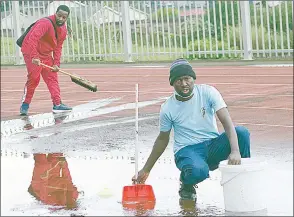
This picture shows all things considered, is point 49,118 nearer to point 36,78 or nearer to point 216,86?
point 36,78

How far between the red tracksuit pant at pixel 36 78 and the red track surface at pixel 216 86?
1.59ft

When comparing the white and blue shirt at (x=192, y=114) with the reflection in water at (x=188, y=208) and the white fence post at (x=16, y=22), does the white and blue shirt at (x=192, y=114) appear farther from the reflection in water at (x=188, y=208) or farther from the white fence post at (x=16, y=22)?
the white fence post at (x=16, y=22)

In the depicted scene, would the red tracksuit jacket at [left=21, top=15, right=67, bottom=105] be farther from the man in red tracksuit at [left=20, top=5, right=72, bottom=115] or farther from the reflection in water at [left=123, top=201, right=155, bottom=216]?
the reflection in water at [left=123, top=201, right=155, bottom=216]

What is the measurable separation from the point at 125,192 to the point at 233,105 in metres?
6.97

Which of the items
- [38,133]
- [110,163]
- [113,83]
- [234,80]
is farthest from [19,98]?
[110,163]

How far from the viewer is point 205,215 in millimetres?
8617

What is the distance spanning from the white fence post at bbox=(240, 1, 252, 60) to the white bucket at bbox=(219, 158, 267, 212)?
16365 mm

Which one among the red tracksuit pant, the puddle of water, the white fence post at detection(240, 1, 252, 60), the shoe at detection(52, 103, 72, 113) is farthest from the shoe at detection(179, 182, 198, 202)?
the white fence post at detection(240, 1, 252, 60)

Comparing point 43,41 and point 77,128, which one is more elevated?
point 43,41

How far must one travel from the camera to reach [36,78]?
1633 cm

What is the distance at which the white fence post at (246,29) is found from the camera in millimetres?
24953

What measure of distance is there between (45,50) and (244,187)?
26.1 feet

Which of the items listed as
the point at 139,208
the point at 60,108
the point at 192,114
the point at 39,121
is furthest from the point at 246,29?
the point at 139,208

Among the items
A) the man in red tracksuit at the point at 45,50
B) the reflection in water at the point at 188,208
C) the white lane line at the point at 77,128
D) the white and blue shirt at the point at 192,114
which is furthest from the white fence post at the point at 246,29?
the reflection in water at the point at 188,208
